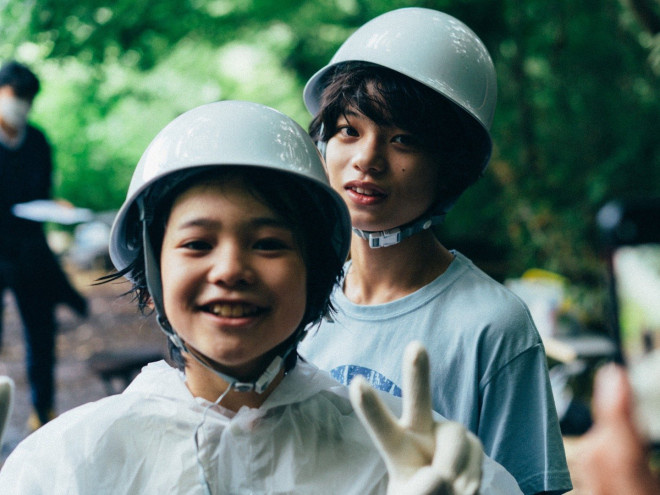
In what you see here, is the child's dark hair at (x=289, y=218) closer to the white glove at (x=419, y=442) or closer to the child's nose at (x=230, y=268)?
the child's nose at (x=230, y=268)

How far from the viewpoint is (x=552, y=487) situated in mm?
1685

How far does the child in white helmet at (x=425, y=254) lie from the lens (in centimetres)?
169

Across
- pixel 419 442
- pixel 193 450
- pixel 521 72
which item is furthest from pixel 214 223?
pixel 521 72

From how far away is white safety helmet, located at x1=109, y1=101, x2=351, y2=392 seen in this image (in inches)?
53.6

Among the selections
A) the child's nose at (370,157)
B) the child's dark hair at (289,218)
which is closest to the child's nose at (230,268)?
the child's dark hair at (289,218)

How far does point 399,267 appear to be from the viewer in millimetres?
1910

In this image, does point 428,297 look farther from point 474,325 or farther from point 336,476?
point 336,476

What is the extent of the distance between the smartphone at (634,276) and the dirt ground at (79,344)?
4376mm

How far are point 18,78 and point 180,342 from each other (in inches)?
160

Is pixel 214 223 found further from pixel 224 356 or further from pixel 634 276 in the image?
pixel 634 276

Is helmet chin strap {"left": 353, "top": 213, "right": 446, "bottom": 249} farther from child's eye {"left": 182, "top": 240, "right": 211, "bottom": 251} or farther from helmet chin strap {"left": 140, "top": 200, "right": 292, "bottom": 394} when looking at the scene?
child's eye {"left": 182, "top": 240, "right": 211, "bottom": 251}

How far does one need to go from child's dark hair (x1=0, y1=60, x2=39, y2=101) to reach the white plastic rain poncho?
3.98 metres

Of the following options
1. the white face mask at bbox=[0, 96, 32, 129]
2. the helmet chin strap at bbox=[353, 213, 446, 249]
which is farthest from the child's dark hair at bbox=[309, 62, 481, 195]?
the white face mask at bbox=[0, 96, 32, 129]

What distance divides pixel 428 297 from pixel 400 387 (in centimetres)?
25
